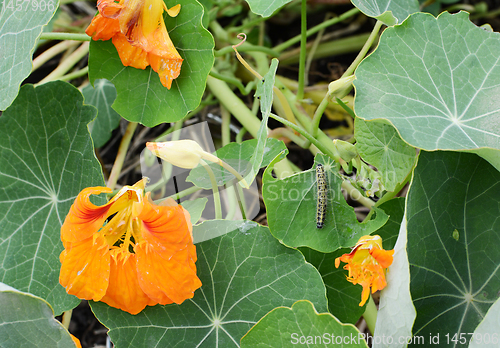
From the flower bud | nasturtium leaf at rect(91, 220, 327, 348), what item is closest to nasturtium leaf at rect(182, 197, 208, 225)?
nasturtium leaf at rect(91, 220, 327, 348)

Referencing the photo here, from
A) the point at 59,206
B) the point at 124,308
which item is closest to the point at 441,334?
the point at 124,308

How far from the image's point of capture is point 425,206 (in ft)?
2.59

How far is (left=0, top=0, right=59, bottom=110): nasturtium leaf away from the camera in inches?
34.1

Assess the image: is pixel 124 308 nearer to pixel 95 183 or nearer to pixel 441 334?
pixel 95 183

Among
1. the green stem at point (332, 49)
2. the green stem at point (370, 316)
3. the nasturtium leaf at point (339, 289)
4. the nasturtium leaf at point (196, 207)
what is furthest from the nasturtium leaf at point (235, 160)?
the green stem at point (332, 49)

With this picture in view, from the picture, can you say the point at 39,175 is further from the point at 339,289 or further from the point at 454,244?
the point at 454,244

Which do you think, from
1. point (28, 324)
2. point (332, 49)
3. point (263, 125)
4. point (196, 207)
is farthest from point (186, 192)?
point (332, 49)

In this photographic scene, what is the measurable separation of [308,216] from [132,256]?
0.41 metres

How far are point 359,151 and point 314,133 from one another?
190 mm

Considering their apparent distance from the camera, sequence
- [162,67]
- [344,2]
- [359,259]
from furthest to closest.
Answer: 1. [344,2]
2. [162,67]
3. [359,259]

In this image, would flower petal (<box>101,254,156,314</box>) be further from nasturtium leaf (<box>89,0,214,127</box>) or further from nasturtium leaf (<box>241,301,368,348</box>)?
nasturtium leaf (<box>89,0,214,127</box>)

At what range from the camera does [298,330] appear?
0.74 metres

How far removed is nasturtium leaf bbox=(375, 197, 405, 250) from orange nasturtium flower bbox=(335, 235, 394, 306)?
7.3 inches

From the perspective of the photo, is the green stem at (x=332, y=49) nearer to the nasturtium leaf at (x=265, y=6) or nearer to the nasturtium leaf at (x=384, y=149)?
the nasturtium leaf at (x=265, y=6)
